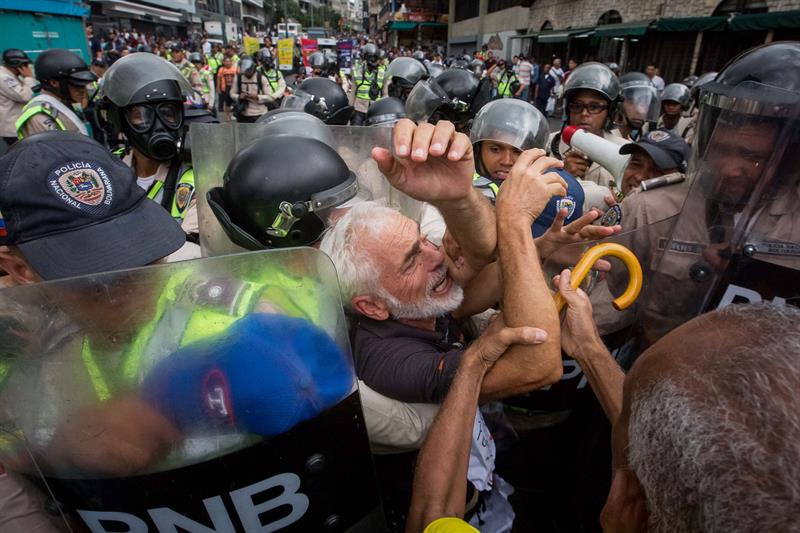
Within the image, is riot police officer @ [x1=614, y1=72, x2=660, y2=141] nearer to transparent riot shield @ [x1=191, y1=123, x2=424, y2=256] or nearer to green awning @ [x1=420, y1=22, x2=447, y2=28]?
transparent riot shield @ [x1=191, y1=123, x2=424, y2=256]

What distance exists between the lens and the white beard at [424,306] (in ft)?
5.15

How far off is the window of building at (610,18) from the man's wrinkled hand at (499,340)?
75.5 ft

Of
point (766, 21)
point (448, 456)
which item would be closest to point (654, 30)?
point (766, 21)

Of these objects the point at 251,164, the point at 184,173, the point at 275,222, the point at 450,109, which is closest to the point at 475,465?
the point at 275,222

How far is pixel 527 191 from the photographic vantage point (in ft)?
4.73

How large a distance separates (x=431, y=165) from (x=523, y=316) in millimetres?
527

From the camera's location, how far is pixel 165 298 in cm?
81

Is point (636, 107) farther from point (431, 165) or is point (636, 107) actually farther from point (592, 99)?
point (431, 165)

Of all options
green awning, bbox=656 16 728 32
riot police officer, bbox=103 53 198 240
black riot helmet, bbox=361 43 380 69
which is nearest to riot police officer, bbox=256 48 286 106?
black riot helmet, bbox=361 43 380 69

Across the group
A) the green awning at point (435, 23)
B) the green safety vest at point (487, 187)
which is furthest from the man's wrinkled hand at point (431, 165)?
the green awning at point (435, 23)

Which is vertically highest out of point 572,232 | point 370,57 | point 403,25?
point 403,25

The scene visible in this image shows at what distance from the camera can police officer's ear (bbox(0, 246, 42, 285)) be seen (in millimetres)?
1263

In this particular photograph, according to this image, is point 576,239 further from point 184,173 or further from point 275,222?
point 184,173

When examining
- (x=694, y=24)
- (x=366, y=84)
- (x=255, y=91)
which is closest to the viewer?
(x=255, y=91)
